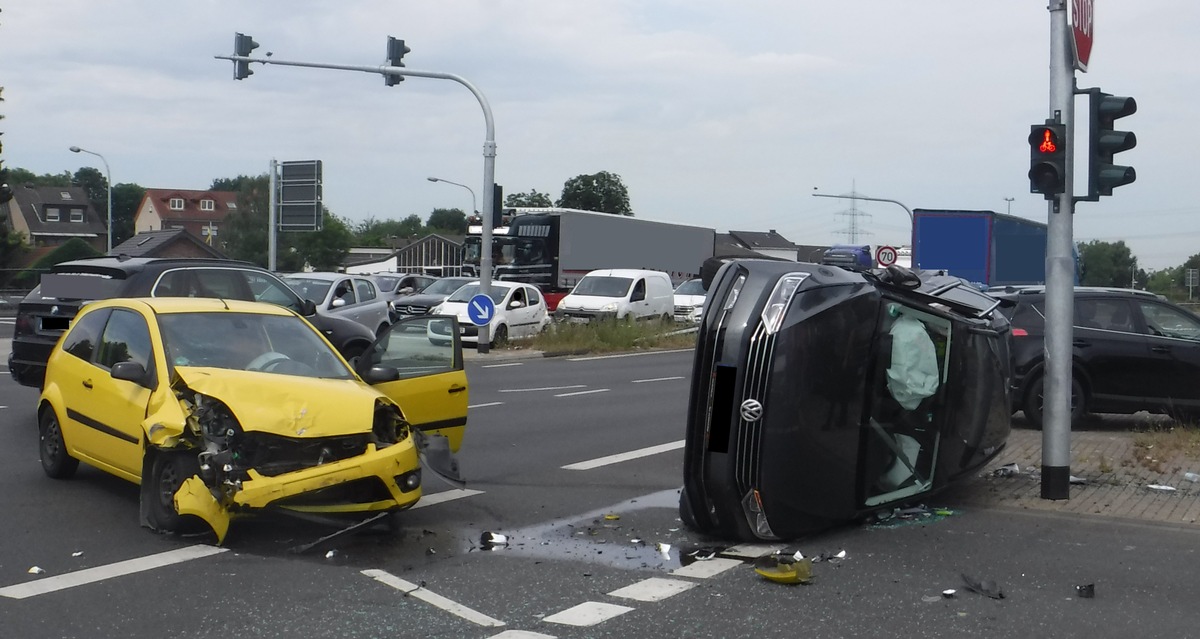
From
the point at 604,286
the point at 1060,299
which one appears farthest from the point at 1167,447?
the point at 604,286

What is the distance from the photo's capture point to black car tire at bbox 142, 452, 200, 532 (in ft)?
24.4

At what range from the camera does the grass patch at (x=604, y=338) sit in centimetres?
2725

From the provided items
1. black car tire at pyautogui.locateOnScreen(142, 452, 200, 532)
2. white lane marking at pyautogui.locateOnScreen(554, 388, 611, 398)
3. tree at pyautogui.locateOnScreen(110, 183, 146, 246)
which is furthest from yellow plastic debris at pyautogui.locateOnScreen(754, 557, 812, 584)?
tree at pyautogui.locateOnScreen(110, 183, 146, 246)

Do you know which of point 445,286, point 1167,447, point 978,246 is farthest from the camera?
point 978,246

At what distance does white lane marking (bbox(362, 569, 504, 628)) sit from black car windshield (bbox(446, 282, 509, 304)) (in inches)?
825

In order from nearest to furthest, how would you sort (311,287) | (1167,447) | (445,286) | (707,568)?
(707,568)
(1167,447)
(311,287)
(445,286)

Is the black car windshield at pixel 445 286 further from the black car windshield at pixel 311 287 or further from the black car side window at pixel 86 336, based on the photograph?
the black car side window at pixel 86 336

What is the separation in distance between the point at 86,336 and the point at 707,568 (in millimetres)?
5262

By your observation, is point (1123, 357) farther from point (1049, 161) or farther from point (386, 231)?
point (386, 231)

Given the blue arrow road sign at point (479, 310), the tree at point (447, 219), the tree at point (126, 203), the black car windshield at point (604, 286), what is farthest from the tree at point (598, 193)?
the blue arrow road sign at point (479, 310)

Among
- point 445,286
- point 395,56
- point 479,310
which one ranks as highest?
point 395,56

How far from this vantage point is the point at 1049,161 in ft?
30.1

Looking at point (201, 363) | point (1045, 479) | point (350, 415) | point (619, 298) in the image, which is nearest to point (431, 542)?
point (350, 415)

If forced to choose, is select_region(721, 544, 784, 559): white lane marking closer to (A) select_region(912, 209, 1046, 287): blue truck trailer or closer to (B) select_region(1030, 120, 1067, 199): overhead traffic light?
(B) select_region(1030, 120, 1067, 199): overhead traffic light
